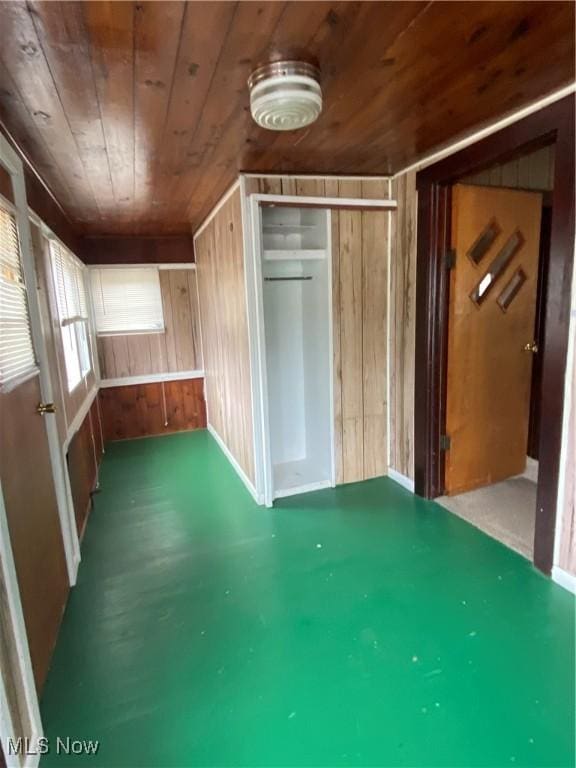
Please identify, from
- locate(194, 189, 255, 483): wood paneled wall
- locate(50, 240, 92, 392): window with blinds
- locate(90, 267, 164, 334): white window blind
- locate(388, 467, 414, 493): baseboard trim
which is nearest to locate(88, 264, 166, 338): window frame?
locate(90, 267, 164, 334): white window blind

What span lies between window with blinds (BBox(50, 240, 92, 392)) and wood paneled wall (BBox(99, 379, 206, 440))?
747 millimetres

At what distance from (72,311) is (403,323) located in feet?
8.52

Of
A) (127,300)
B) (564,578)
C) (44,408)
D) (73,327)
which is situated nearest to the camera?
(44,408)

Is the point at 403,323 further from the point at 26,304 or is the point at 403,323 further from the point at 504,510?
the point at 26,304

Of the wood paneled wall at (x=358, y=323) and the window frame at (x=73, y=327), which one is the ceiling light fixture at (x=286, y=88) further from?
the window frame at (x=73, y=327)

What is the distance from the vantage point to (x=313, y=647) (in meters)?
1.75

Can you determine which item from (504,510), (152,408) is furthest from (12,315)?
(152,408)

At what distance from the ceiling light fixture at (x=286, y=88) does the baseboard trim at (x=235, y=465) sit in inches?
94.3

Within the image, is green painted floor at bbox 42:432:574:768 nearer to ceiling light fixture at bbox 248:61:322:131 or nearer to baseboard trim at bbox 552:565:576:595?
baseboard trim at bbox 552:565:576:595

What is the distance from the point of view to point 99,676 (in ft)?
5.45

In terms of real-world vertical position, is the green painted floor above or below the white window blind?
below

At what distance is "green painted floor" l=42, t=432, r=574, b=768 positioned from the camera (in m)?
1.38

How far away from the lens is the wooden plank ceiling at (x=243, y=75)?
4.01ft

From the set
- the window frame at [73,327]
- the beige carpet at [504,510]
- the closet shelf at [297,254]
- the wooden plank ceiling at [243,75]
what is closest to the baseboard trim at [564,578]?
the beige carpet at [504,510]
